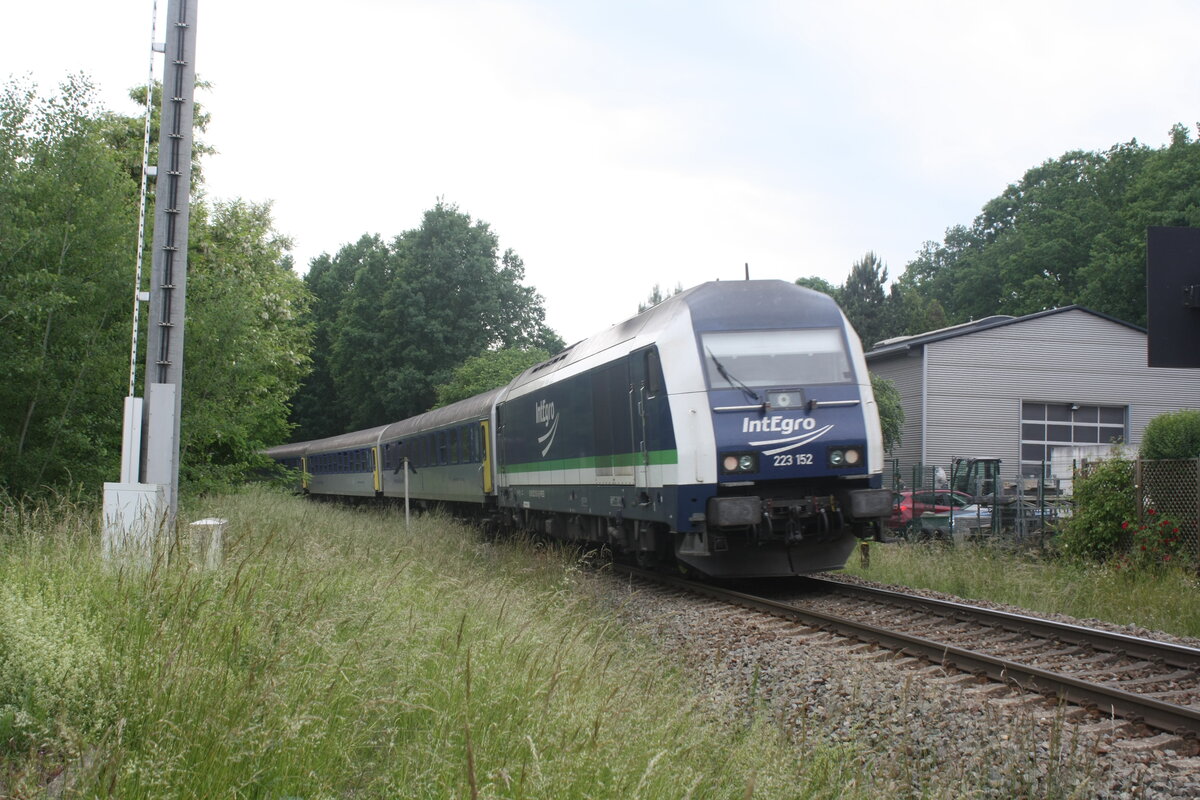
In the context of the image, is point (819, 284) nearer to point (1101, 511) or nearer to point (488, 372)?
point (488, 372)

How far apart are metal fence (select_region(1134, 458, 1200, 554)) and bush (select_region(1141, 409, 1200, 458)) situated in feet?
3.03

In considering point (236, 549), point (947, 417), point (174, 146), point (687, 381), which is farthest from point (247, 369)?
point (947, 417)

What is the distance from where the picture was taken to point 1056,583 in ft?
37.3

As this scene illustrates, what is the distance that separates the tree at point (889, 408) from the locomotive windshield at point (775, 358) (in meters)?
20.0

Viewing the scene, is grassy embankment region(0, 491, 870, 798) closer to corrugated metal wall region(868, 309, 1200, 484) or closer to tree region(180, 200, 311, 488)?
tree region(180, 200, 311, 488)

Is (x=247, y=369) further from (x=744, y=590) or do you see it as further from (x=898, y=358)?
(x=898, y=358)

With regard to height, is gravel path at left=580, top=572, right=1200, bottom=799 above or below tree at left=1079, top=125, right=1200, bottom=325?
below

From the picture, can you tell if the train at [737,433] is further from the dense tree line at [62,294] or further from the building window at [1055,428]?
the building window at [1055,428]

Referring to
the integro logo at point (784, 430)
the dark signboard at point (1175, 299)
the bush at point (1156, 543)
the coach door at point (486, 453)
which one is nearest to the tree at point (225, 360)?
the coach door at point (486, 453)

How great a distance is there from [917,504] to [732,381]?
13.3 meters

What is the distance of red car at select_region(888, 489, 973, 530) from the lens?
20.4 metres

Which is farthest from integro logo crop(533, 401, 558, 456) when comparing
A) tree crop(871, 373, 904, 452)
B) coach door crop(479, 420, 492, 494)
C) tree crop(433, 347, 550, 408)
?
tree crop(433, 347, 550, 408)

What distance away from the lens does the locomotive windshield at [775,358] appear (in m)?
9.88

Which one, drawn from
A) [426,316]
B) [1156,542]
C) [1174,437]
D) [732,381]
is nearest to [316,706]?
[732,381]
